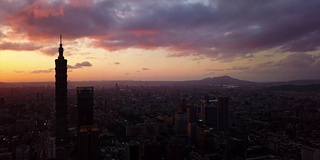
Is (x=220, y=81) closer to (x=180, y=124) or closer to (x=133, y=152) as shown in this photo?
(x=180, y=124)

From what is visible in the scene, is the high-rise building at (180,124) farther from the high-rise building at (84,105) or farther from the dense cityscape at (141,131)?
the high-rise building at (84,105)

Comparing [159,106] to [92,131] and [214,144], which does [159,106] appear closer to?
[214,144]

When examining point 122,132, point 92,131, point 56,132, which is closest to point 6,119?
point 56,132

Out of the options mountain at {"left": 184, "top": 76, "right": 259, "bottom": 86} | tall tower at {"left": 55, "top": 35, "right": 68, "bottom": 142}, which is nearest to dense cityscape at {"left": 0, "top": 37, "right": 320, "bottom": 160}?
tall tower at {"left": 55, "top": 35, "right": 68, "bottom": 142}

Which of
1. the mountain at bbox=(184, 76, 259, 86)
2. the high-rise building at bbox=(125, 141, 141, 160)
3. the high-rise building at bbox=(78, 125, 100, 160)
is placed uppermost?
the mountain at bbox=(184, 76, 259, 86)

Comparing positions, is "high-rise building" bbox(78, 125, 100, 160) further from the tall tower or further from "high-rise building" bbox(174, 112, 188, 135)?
"high-rise building" bbox(174, 112, 188, 135)

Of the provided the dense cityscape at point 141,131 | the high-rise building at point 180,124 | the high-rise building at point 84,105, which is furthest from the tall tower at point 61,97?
the high-rise building at point 180,124

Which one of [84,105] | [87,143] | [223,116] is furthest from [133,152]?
[223,116]
